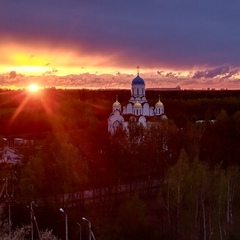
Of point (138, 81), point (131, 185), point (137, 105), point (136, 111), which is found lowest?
point (131, 185)

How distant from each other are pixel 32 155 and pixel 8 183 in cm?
278

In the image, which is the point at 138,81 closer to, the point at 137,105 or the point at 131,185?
the point at 137,105

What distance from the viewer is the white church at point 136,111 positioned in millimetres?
43156

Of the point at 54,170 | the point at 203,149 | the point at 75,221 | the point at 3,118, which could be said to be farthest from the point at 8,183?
the point at 3,118

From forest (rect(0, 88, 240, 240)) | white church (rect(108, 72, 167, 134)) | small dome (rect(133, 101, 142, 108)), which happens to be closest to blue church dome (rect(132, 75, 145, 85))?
white church (rect(108, 72, 167, 134))

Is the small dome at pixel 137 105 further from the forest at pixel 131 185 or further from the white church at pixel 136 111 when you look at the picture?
the forest at pixel 131 185

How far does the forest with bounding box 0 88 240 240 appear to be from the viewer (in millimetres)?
22438

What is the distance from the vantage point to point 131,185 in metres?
30.1

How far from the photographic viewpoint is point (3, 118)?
2466 inches

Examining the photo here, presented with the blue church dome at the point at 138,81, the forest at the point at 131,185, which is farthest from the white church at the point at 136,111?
the forest at the point at 131,185

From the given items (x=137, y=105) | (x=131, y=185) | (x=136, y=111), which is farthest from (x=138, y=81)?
(x=131, y=185)

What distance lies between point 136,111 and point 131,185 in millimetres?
15419

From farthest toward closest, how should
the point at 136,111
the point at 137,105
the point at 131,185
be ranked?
the point at 137,105, the point at 136,111, the point at 131,185

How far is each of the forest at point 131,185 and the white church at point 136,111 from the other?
8251 millimetres
